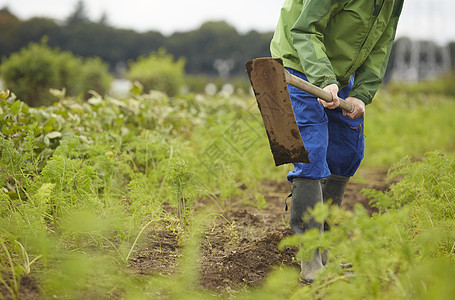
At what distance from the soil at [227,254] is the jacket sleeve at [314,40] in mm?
976

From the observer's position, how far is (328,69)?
2127mm

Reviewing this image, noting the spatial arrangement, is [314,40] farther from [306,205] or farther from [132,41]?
[132,41]

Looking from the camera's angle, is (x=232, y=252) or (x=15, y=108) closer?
(x=232, y=252)

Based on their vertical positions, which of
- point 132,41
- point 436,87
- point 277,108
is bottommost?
point 436,87

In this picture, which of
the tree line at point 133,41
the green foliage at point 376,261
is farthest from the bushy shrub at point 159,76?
the tree line at point 133,41

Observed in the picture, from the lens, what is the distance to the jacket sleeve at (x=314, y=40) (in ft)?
6.98

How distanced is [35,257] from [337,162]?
5.66 feet

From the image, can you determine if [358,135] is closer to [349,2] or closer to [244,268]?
[349,2]

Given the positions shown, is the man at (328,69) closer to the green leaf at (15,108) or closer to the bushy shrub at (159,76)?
the green leaf at (15,108)

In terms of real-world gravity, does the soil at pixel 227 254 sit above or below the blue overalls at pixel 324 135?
below

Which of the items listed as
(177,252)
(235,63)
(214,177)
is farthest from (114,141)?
(235,63)

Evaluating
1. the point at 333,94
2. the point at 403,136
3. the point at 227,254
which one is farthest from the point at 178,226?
the point at 403,136

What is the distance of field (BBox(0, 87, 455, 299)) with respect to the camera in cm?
152

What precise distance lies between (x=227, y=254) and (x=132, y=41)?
152ft
